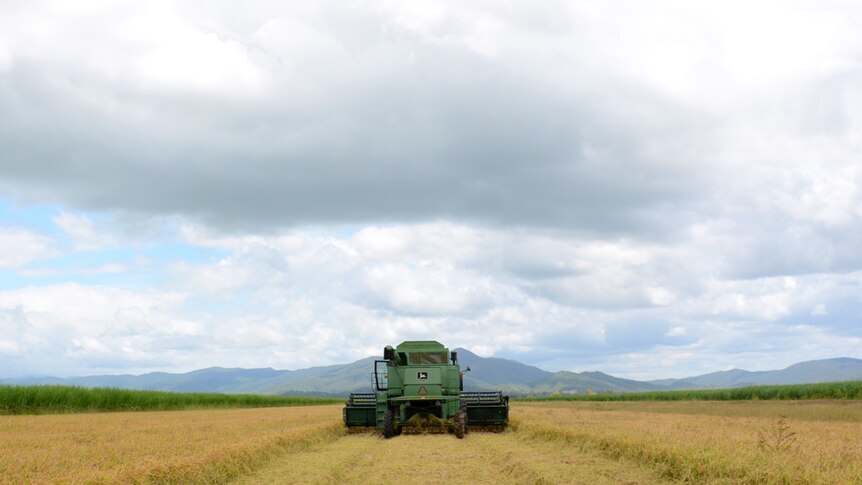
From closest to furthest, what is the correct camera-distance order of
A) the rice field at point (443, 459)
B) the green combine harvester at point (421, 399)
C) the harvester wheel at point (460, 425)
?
the rice field at point (443, 459) → the harvester wheel at point (460, 425) → the green combine harvester at point (421, 399)

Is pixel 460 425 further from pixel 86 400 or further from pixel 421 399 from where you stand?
pixel 86 400

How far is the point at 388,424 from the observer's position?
969 inches

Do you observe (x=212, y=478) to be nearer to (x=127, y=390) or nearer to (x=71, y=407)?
(x=71, y=407)

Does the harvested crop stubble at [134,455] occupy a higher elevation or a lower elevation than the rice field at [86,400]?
lower

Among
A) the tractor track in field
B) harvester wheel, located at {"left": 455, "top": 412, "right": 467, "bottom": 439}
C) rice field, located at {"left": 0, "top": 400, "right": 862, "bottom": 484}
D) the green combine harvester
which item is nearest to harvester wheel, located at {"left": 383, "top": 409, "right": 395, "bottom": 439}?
the green combine harvester

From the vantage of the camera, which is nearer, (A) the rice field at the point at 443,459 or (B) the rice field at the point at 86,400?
(A) the rice field at the point at 443,459

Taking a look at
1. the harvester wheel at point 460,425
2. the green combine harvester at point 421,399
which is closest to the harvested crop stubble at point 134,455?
the green combine harvester at point 421,399

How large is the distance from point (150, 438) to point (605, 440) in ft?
41.8

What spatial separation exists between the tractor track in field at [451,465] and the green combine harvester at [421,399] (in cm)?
453

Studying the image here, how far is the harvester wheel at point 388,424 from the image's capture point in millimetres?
24436

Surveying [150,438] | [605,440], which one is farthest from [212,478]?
[605,440]

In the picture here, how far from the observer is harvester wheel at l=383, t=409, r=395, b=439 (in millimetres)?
24436

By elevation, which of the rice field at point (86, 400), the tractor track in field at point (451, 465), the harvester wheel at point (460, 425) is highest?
the rice field at point (86, 400)

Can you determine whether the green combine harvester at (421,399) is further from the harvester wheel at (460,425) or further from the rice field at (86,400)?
the rice field at (86,400)
